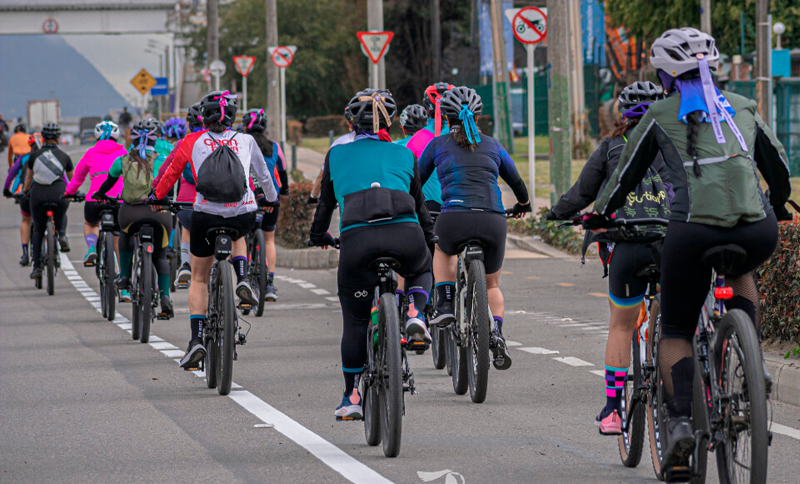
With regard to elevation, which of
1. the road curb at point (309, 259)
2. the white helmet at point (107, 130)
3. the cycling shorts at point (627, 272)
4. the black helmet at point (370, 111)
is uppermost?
the white helmet at point (107, 130)

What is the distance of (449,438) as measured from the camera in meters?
7.06

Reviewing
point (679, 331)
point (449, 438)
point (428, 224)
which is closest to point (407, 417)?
point (449, 438)

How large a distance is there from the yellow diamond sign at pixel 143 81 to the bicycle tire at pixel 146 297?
33.9 metres

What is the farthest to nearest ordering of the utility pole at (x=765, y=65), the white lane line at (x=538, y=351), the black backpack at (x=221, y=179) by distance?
the utility pole at (x=765, y=65) → the white lane line at (x=538, y=351) → the black backpack at (x=221, y=179)

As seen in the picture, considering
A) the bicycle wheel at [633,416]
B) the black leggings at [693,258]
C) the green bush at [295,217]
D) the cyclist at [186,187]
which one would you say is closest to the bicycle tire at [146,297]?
the cyclist at [186,187]

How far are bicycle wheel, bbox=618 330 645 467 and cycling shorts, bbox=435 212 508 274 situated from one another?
208 centimetres

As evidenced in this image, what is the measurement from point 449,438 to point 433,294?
236 centimetres

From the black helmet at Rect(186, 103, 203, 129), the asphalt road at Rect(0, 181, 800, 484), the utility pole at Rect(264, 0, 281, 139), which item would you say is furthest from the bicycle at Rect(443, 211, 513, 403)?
the utility pole at Rect(264, 0, 281, 139)

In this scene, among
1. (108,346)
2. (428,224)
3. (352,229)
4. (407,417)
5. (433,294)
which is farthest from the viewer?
(108,346)

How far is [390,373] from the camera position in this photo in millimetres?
6312

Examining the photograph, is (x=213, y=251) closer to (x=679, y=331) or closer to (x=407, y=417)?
(x=407, y=417)

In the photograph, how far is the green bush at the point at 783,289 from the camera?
339 inches

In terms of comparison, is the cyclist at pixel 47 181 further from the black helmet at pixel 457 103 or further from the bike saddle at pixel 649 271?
the bike saddle at pixel 649 271

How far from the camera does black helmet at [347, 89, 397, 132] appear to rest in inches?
266
